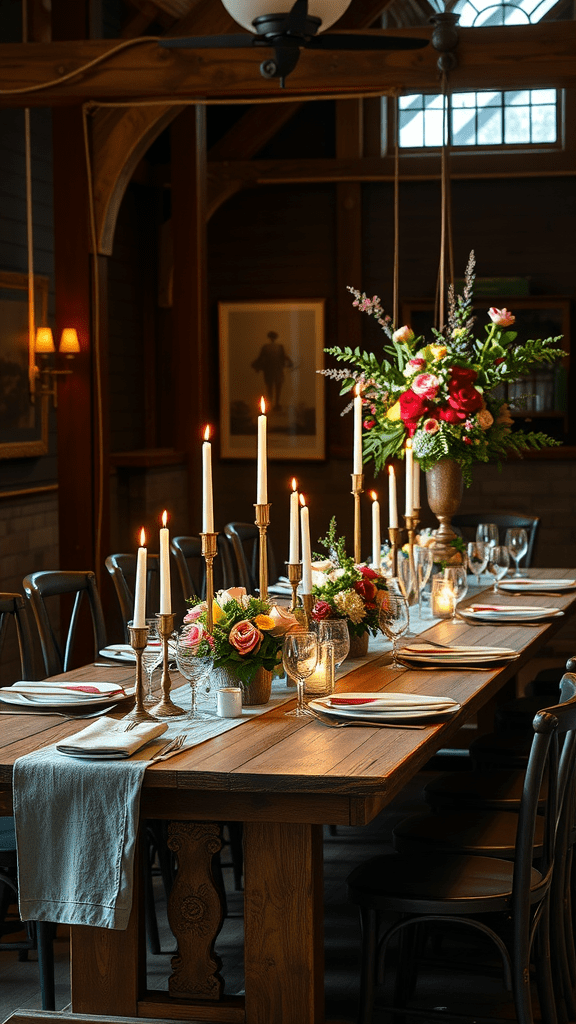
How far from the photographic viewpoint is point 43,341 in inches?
285

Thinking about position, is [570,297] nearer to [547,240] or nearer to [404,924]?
[547,240]

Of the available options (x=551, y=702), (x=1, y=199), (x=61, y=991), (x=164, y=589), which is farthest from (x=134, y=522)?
(x=164, y=589)

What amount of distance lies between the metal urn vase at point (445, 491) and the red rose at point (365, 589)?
4.44ft

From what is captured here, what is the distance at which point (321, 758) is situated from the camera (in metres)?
2.24

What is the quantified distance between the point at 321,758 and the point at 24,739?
1.99ft

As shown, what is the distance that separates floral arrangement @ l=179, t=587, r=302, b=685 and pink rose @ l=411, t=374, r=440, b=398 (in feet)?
5.55

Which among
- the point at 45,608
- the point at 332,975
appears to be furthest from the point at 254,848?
the point at 45,608

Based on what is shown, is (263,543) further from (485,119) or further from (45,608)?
(485,119)

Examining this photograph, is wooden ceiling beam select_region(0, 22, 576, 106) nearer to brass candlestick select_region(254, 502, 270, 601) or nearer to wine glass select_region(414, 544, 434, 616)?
wine glass select_region(414, 544, 434, 616)

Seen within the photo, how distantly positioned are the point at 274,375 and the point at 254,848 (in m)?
8.44

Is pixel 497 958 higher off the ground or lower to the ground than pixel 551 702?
lower

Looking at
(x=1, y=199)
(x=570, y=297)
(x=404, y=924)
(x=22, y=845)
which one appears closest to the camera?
(x=22, y=845)

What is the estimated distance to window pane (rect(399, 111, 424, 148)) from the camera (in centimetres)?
1040

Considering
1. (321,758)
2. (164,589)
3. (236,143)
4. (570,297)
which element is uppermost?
(236,143)
